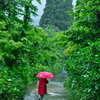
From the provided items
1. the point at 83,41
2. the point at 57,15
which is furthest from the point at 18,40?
the point at 57,15

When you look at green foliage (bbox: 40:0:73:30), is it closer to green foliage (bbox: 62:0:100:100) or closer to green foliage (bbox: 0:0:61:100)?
green foliage (bbox: 0:0:61:100)

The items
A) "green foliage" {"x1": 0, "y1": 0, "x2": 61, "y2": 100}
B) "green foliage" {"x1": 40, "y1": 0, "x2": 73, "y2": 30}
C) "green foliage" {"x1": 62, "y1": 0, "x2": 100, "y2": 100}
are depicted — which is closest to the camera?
"green foliage" {"x1": 62, "y1": 0, "x2": 100, "y2": 100}

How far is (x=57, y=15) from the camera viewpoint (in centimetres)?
4828

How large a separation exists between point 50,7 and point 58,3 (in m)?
2.97

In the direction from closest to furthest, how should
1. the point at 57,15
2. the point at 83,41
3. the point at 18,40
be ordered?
the point at 83,41 < the point at 18,40 < the point at 57,15

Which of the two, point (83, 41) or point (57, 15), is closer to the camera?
point (83, 41)

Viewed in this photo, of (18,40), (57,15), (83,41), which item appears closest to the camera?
(83,41)

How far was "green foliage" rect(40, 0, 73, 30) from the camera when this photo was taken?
47094 mm

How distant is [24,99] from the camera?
9.70 m

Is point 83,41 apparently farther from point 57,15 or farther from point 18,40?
point 57,15

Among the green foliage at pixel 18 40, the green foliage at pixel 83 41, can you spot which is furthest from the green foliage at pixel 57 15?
the green foliage at pixel 83 41

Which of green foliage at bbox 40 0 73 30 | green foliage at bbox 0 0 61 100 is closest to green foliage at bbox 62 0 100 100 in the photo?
green foliage at bbox 0 0 61 100

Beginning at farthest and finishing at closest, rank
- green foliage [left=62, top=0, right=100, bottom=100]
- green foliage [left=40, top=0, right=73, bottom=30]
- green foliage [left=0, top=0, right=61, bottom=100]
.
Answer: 1. green foliage [left=40, top=0, right=73, bottom=30]
2. green foliage [left=0, top=0, right=61, bottom=100]
3. green foliage [left=62, top=0, right=100, bottom=100]

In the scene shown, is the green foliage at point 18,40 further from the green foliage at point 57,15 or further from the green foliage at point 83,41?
the green foliage at point 57,15
